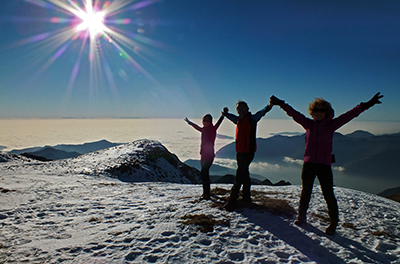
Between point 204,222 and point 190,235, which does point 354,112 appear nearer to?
point 204,222

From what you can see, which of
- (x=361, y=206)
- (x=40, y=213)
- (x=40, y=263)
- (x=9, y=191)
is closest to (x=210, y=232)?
(x=40, y=263)

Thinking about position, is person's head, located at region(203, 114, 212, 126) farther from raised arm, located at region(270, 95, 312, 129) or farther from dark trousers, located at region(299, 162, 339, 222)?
dark trousers, located at region(299, 162, 339, 222)

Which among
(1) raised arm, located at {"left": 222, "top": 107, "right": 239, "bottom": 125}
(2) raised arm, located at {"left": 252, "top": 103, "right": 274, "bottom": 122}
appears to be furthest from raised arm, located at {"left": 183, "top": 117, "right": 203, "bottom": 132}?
(2) raised arm, located at {"left": 252, "top": 103, "right": 274, "bottom": 122}

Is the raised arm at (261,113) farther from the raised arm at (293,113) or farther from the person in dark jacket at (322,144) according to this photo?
the person in dark jacket at (322,144)

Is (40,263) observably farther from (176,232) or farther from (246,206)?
(246,206)

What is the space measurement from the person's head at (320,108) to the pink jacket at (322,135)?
0.10 m

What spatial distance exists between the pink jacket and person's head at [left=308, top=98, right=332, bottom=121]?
104 millimetres

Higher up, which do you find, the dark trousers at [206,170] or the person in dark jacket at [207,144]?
the person in dark jacket at [207,144]

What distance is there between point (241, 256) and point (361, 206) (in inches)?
272

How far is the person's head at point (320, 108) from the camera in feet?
16.5

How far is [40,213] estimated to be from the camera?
6.93m

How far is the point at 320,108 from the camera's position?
16.5ft

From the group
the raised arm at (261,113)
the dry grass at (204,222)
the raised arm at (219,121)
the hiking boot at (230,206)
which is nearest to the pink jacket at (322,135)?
the raised arm at (261,113)

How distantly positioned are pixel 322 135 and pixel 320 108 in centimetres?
69
